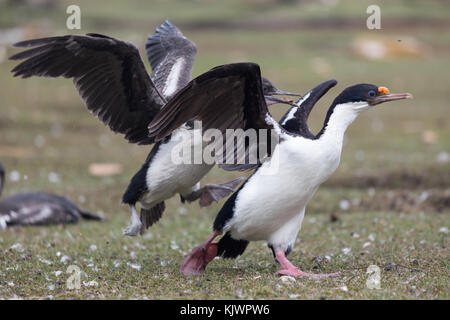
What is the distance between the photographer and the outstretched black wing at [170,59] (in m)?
7.30

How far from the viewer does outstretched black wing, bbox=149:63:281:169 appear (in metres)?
5.17

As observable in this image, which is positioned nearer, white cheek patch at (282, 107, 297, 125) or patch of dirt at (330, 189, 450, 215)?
white cheek patch at (282, 107, 297, 125)

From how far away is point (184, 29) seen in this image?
30969mm

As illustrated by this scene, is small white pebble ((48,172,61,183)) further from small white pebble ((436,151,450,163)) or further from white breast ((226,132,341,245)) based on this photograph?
small white pebble ((436,151,450,163))

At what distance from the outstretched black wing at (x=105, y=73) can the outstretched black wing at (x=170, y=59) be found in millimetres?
575

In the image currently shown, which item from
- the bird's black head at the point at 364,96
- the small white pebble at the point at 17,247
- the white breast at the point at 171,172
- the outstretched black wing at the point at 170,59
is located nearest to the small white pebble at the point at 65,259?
the small white pebble at the point at 17,247

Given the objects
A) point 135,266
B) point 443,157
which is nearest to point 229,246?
point 135,266

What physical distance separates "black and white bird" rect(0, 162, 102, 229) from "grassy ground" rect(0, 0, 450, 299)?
0.62 ft

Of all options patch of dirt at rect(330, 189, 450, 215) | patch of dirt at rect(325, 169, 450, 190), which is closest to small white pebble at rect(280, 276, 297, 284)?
patch of dirt at rect(330, 189, 450, 215)

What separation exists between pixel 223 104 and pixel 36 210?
3764mm

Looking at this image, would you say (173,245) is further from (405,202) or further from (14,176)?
(14,176)

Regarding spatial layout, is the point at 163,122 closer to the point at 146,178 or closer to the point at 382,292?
the point at 146,178

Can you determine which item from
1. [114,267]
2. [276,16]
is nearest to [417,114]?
[114,267]

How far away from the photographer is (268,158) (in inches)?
222
